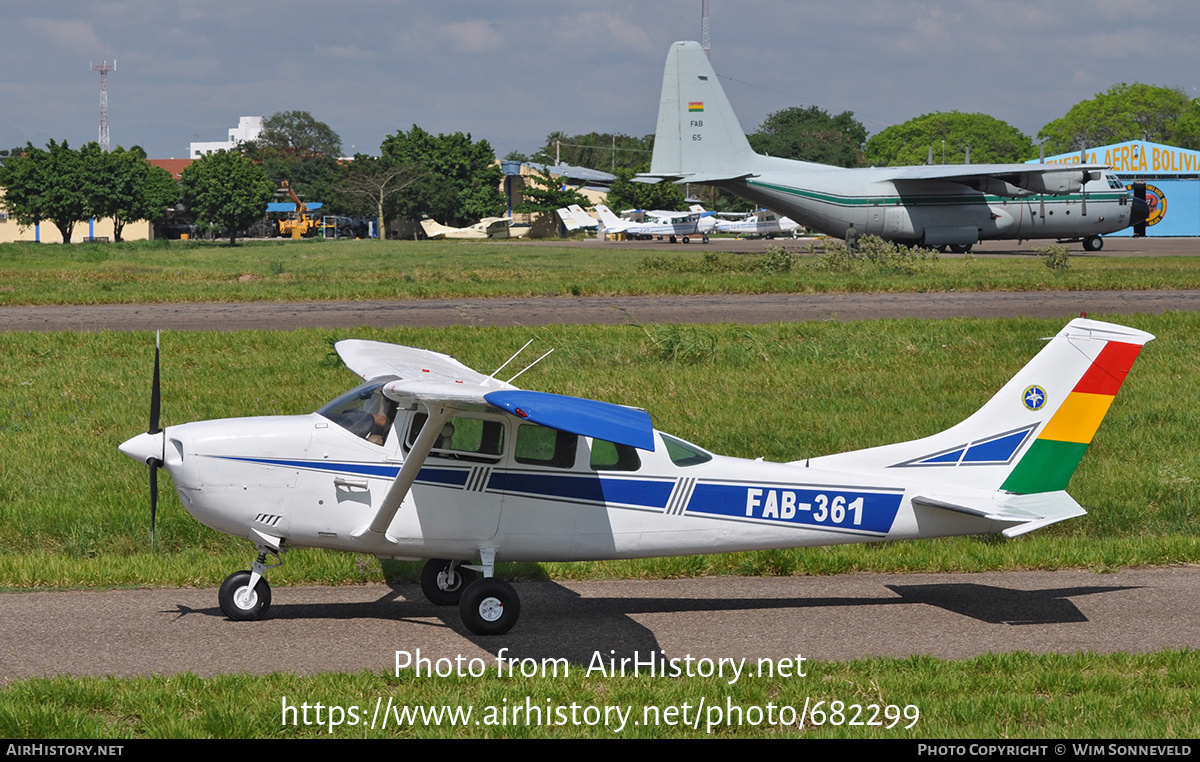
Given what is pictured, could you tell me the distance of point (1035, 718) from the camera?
6.16 m

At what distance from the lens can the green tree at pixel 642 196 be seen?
374ft

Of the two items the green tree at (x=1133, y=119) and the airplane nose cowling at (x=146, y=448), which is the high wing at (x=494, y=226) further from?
the airplane nose cowling at (x=146, y=448)

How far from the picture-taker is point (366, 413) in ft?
26.3

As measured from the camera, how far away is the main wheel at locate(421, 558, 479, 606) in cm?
881

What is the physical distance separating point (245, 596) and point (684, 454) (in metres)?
3.66

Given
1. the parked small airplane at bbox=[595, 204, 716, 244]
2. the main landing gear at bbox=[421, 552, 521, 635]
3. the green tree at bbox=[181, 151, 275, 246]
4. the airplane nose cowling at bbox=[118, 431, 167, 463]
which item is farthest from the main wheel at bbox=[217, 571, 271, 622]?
the green tree at bbox=[181, 151, 275, 246]

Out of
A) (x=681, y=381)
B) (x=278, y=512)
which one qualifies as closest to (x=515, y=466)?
(x=278, y=512)

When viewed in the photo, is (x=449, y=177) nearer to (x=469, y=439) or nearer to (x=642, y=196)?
(x=642, y=196)

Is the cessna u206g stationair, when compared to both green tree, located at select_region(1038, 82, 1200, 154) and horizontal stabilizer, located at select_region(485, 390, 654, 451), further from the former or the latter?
green tree, located at select_region(1038, 82, 1200, 154)

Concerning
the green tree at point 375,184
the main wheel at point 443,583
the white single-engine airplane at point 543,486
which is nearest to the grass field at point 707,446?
the main wheel at point 443,583

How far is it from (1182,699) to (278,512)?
633 centimetres

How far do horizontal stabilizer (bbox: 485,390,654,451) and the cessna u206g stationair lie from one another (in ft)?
128

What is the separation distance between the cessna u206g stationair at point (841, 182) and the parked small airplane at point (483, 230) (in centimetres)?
6542

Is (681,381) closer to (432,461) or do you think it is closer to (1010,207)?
(432,461)
